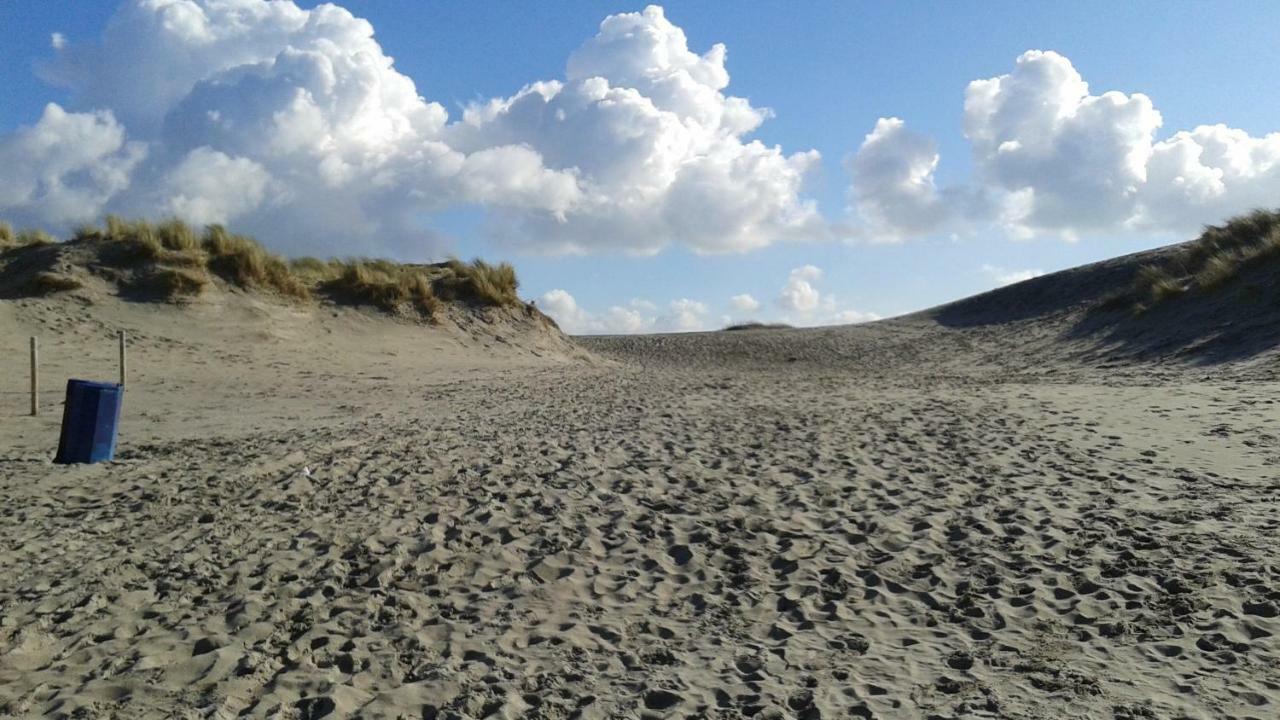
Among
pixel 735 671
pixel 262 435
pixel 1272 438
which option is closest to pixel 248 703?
pixel 735 671

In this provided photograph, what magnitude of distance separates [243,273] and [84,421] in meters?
13.1

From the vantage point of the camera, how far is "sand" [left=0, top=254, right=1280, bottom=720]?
423cm

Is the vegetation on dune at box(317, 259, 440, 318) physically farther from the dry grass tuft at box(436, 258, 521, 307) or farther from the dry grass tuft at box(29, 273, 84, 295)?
the dry grass tuft at box(29, 273, 84, 295)

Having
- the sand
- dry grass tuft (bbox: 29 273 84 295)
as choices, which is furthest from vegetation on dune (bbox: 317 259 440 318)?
the sand

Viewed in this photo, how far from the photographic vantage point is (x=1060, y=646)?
4594mm

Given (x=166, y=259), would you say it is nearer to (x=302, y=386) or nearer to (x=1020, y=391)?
(x=302, y=386)

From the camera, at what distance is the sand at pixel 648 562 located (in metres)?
4.23

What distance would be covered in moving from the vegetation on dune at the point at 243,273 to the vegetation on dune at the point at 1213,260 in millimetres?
17341

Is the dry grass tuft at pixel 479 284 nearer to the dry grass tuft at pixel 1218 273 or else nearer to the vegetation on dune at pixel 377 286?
the vegetation on dune at pixel 377 286

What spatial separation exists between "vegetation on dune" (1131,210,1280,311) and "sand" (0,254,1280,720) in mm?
9986

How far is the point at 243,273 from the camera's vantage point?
20.5 metres

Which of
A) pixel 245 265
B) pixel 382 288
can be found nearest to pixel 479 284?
pixel 382 288

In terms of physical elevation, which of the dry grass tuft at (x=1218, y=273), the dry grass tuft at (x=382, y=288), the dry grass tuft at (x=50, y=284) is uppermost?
the dry grass tuft at (x=1218, y=273)

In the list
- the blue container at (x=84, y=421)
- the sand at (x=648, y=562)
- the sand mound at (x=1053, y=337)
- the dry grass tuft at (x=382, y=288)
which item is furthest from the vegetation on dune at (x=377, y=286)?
the blue container at (x=84, y=421)
